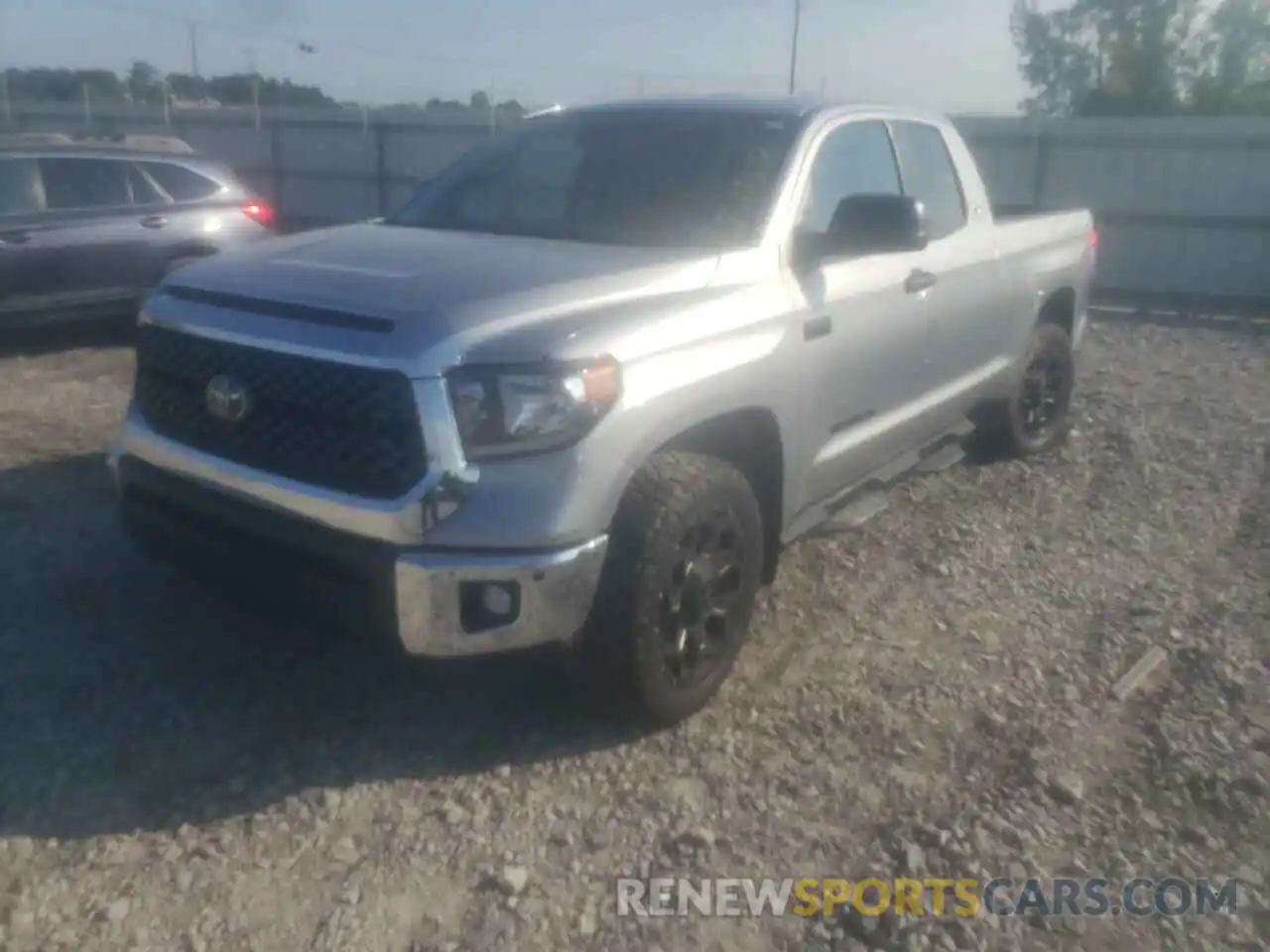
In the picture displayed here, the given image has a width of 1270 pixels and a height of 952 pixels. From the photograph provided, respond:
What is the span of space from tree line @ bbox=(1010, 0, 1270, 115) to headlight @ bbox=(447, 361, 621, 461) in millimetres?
34387

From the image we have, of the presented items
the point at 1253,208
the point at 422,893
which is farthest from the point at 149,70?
the point at 422,893

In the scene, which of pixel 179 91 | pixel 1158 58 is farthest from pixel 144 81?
pixel 1158 58

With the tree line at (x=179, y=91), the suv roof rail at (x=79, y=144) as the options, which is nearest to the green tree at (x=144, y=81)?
the tree line at (x=179, y=91)

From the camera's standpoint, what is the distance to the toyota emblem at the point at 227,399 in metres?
3.52

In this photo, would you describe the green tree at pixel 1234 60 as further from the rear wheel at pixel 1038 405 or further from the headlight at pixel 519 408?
the headlight at pixel 519 408

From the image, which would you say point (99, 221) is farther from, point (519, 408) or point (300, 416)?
point (519, 408)

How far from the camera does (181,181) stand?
989cm

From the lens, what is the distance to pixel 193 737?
368 centimetres

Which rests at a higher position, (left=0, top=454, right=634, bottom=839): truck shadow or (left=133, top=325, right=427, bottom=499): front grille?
(left=133, top=325, right=427, bottom=499): front grille

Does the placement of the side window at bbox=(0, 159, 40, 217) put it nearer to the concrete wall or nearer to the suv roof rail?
the suv roof rail

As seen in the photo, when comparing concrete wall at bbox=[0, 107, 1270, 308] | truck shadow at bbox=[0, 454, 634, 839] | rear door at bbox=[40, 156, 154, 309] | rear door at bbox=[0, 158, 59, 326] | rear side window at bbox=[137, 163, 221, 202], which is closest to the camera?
truck shadow at bbox=[0, 454, 634, 839]

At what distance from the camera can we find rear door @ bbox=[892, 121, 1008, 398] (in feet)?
17.0

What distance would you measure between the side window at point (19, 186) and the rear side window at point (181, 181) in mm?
870

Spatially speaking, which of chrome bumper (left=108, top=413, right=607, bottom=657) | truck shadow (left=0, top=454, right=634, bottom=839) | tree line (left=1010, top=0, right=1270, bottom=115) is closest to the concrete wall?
truck shadow (left=0, top=454, right=634, bottom=839)
